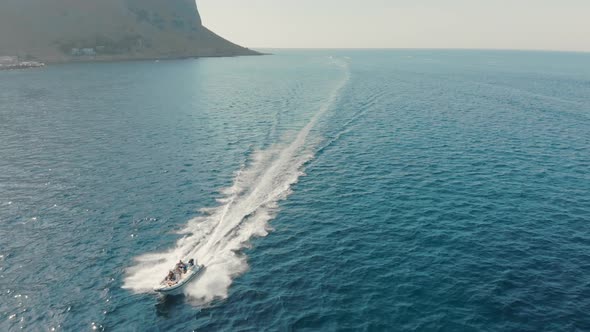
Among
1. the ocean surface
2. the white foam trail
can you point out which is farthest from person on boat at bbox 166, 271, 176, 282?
the ocean surface

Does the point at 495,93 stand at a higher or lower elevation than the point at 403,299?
higher

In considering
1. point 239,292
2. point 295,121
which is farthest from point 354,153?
point 239,292

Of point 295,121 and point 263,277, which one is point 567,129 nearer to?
point 295,121

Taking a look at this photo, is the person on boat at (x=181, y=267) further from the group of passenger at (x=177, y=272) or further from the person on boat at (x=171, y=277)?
the person on boat at (x=171, y=277)

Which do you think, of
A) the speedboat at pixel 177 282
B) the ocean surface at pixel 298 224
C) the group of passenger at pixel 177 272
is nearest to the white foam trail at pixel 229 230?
the ocean surface at pixel 298 224

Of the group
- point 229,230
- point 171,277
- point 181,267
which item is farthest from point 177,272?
point 229,230

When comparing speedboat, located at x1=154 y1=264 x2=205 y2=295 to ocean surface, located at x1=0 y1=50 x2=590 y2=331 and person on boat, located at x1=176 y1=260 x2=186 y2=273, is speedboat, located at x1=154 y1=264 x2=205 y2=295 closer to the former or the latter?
person on boat, located at x1=176 y1=260 x2=186 y2=273

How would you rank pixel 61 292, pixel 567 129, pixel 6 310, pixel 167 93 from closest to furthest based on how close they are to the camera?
pixel 6 310 < pixel 61 292 < pixel 567 129 < pixel 167 93
